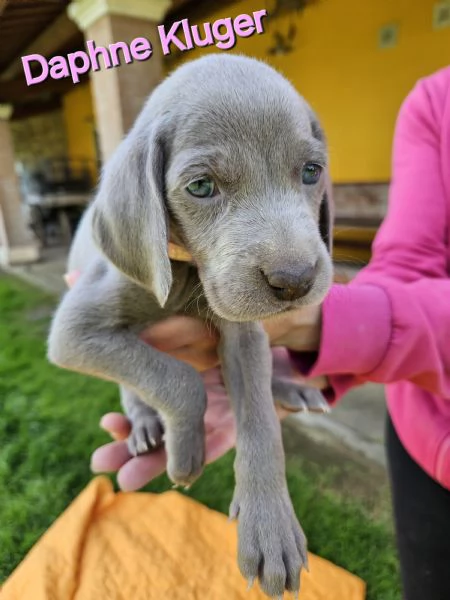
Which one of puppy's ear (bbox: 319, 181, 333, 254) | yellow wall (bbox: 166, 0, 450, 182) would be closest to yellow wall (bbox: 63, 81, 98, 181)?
yellow wall (bbox: 166, 0, 450, 182)

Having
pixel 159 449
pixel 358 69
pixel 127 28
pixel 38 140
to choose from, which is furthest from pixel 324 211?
pixel 38 140

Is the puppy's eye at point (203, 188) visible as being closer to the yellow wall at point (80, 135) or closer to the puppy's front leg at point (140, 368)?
the puppy's front leg at point (140, 368)

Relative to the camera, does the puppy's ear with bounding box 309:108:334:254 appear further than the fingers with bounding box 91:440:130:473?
No

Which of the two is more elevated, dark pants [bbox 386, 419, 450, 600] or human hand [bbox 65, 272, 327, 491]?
human hand [bbox 65, 272, 327, 491]

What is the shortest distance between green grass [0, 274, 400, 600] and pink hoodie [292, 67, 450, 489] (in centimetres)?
97

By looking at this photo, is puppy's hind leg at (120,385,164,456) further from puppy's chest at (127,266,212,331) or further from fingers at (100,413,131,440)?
puppy's chest at (127,266,212,331)

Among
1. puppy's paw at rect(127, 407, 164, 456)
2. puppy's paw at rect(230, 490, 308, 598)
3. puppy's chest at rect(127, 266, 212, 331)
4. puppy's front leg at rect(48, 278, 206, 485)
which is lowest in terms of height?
puppy's paw at rect(127, 407, 164, 456)

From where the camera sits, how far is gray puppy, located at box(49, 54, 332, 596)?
0.97 m

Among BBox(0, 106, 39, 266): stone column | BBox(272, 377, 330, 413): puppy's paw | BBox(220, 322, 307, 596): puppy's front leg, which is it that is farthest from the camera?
BBox(0, 106, 39, 266): stone column

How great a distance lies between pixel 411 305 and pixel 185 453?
2.22 ft

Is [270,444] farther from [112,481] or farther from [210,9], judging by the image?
[112,481]

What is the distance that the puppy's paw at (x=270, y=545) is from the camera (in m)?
0.98

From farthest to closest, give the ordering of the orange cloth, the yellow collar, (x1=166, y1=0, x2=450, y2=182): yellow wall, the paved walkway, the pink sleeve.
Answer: (x1=166, y1=0, x2=450, y2=182): yellow wall → the paved walkway → the orange cloth → the pink sleeve → the yellow collar

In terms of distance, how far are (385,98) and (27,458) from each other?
15.6 feet
